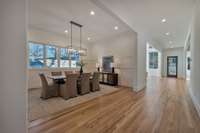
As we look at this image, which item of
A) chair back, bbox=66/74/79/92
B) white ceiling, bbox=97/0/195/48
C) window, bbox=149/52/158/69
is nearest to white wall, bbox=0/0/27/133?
white ceiling, bbox=97/0/195/48

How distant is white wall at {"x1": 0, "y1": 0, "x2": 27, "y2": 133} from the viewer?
135cm

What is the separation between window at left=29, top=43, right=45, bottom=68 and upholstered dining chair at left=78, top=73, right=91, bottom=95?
2796 millimetres

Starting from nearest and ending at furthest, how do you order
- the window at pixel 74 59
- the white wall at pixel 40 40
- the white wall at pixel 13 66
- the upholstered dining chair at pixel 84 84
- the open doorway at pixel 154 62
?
the white wall at pixel 13 66
the upholstered dining chair at pixel 84 84
the white wall at pixel 40 40
the window at pixel 74 59
the open doorway at pixel 154 62

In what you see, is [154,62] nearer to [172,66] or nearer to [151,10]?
[172,66]

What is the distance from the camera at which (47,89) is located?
14.0ft

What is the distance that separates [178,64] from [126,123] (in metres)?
11.7

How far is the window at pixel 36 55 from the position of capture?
5.77 m

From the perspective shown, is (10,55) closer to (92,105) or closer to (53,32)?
(92,105)

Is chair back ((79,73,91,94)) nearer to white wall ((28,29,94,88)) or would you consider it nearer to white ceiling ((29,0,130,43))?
white ceiling ((29,0,130,43))

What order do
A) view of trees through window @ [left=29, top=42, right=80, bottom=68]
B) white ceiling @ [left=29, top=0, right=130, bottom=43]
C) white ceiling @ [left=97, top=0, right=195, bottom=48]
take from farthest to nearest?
view of trees through window @ [left=29, top=42, right=80, bottom=68] → white ceiling @ [left=29, top=0, right=130, bottom=43] → white ceiling @ [left=97, top=0, right=195, bottom=48]

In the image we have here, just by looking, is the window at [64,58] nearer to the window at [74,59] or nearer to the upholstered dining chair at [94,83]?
the window at [74,59]

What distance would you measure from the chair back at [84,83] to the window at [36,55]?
9.26ft

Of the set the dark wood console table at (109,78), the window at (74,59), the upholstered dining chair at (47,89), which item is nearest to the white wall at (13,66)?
the upholstered dining chair at (47,89)

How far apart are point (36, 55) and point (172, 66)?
12.6m
